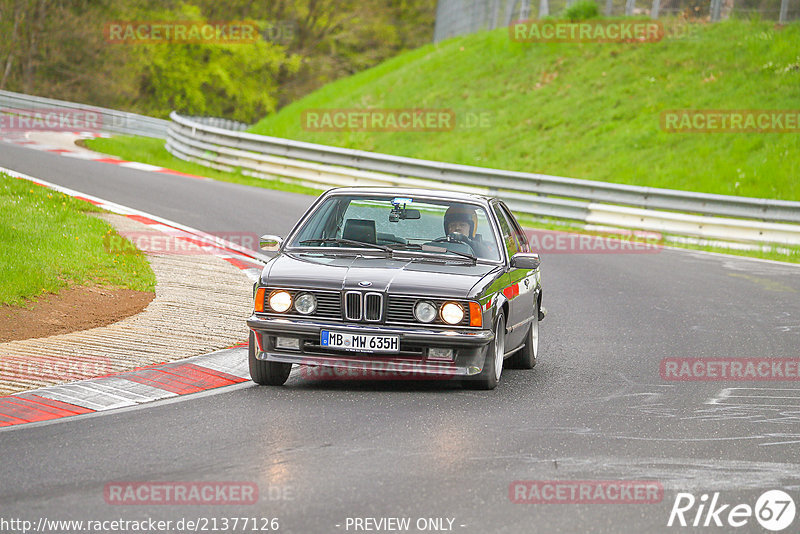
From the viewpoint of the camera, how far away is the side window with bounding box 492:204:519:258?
9.66 meters

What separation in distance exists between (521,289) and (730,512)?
414cm

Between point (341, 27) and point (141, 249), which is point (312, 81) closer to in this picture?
point (341, 27)

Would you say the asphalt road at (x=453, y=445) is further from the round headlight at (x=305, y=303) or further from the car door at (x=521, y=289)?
→ the round headlight at (x=305, y=303)

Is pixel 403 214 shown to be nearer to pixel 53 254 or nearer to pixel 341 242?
pixel 341 242

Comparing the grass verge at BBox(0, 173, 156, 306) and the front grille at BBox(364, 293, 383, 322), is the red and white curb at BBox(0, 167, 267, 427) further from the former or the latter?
the grass verge at BBox(0, 173, 156, 306)

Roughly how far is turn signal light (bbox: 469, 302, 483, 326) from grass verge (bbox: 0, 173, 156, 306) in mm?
4620

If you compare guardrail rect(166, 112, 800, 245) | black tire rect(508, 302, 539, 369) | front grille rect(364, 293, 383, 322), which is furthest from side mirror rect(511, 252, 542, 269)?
guardrail rect(166, 112, 800, 245)

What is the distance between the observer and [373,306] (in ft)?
27.2

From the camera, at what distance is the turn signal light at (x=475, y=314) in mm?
8297

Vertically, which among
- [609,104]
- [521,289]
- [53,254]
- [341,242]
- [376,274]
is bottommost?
[53,254]

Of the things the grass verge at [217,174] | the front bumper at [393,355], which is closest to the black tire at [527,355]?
the front bumper at [393,355]

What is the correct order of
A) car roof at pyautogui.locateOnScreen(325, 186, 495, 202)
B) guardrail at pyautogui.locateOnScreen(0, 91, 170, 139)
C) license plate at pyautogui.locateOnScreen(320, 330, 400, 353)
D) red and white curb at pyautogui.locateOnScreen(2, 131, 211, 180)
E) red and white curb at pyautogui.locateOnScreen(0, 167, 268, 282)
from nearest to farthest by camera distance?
license plate at pyautogui.locateOnScreen(320, 330, 400, 353) → car roof at pyautogui.locateOnScreen(325, 186, 495, 202) → red and white curb at pyautogui.locateOnScreen(0, 167, 268, 282) → red and white curb at pyautogui.locateOnScreen(2, 131, 211, 180) → guardrail at pyautogui.locateOnScreen(0, 91, 170, 139)

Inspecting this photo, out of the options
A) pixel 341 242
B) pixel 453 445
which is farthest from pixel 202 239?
pixel 453 445

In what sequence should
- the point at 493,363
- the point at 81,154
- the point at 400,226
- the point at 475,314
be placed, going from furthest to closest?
the point at 81,154, the point at 400,226, the point at 493,363, the point at 475,314
